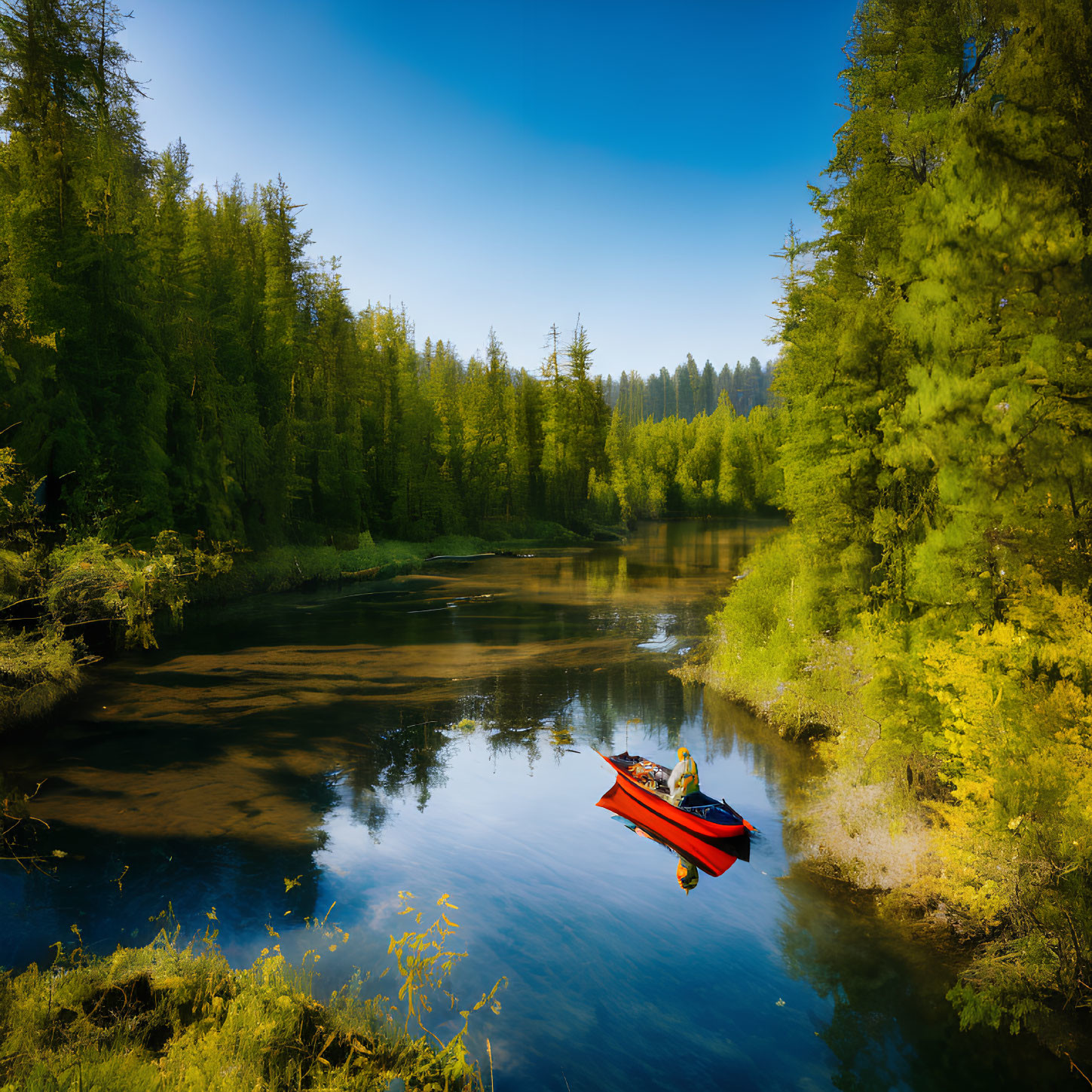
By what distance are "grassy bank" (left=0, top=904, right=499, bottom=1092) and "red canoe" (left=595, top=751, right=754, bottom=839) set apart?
21.4 feet

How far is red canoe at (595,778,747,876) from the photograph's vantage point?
1279cm

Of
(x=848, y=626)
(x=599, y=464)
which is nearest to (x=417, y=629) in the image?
(x=848, y=626)

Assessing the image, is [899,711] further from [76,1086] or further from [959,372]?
[76,1086]

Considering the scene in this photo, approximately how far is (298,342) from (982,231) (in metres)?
53.6

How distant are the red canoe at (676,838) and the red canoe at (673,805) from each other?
0.11 metres

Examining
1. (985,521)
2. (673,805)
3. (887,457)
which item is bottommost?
(673,805)

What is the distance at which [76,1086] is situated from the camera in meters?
5.27

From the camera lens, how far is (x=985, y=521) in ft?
31.1

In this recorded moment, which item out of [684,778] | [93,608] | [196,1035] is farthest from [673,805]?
[93,608]

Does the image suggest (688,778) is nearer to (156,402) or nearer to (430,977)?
(430,977)

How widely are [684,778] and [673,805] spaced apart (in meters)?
0.79

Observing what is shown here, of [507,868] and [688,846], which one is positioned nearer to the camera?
[507,868]

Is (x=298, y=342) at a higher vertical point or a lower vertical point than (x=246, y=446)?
higher

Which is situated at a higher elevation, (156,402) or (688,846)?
(156,402)
